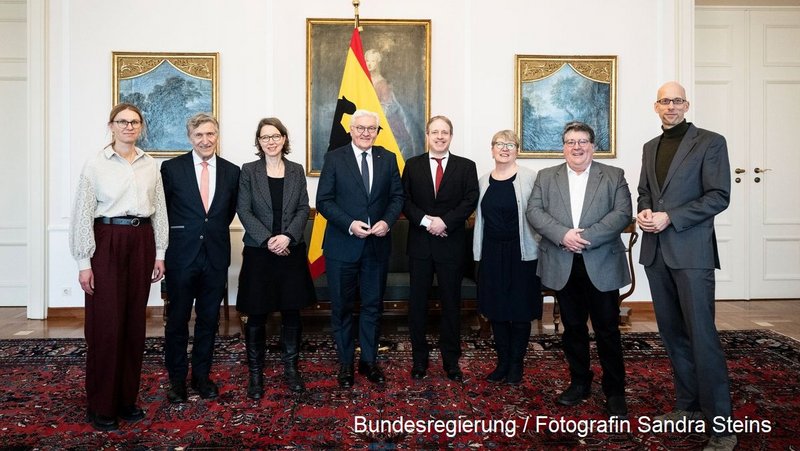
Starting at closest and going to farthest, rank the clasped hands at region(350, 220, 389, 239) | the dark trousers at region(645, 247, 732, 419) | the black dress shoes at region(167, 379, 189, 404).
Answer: the dark trousers at region(645, 247, 732, 419)
the black dress shoes at region(167, 379, 189, 404)
the clasped hands at region(350, 220, 389, 239)

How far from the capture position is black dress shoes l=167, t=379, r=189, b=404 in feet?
9.34

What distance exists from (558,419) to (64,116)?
16.7 feet

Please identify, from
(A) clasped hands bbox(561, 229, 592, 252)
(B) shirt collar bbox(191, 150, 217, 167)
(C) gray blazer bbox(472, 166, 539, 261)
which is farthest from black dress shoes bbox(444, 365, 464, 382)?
(B) shirt collar bbox(191, 150, 217, 167)

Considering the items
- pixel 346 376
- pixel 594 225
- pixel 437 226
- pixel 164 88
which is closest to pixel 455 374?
pixel 346 376

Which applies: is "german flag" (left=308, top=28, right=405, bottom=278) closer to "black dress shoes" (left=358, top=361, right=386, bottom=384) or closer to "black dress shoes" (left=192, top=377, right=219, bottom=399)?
"black dress shoes" (left=358, top=361, right=386, bottom=384)

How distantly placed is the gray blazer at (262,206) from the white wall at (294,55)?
2.19 metres

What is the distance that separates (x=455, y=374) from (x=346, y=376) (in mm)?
666

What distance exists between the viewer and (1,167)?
546 cm

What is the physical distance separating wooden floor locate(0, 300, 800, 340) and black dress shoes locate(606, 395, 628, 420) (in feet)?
5.82

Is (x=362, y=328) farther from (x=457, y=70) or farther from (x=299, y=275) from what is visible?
(x=457, y=70)

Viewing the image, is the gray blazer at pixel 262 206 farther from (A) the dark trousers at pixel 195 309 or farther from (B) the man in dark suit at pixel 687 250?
(B) the man in dark suit at pixel 687 250

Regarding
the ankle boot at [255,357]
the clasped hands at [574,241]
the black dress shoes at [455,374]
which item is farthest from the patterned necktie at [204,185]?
the clasped hands at [574,241]

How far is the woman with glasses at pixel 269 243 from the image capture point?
113 inches

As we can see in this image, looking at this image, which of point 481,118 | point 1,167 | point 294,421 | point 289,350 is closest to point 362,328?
point 289,350
